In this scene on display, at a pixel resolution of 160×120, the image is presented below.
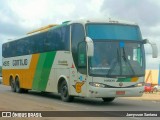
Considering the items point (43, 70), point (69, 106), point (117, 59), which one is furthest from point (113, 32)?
point (43, 70)

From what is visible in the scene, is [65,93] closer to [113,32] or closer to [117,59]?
[117,59]

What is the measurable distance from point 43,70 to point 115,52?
6631 millimetres

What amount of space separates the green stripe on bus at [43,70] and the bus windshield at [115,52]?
4.10 metres

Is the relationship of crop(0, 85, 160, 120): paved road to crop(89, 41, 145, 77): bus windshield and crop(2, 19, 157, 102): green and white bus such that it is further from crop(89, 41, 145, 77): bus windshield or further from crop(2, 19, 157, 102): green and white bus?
crop(89, 41, 145, 77): bus windshield

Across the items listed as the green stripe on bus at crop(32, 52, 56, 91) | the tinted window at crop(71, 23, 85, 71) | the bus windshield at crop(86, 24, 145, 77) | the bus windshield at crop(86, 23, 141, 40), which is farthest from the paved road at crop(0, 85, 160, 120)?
the bus windshield at crop(86, 23, 141, 40)

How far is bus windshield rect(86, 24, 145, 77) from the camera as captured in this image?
1941 cm

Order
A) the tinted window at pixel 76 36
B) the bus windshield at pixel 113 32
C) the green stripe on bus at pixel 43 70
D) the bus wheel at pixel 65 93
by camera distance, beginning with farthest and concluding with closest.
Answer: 1. the green stripe on bus at pixel 43 70
2. the bus wheel at pixel 65 93
3. the tinted window at pixel 76 36
4. the bus windshield at pixel 113 32

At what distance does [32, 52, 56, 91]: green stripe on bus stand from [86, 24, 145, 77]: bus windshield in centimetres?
410

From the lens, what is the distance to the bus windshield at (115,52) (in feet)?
63.7

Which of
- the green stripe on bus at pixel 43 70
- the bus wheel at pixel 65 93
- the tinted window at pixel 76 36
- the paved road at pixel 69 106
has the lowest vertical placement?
the paved road at pixel 69 106

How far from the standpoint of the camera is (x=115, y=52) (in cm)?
1973

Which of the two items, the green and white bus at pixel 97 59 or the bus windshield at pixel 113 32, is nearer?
the green and white bus at pixel 97 59

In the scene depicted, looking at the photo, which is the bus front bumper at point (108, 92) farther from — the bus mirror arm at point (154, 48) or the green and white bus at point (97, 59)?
the bus mirror arm at point (154, 48)

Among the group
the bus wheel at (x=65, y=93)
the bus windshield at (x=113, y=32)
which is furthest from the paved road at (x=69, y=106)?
the bus windshield at (x=113, y=32)
